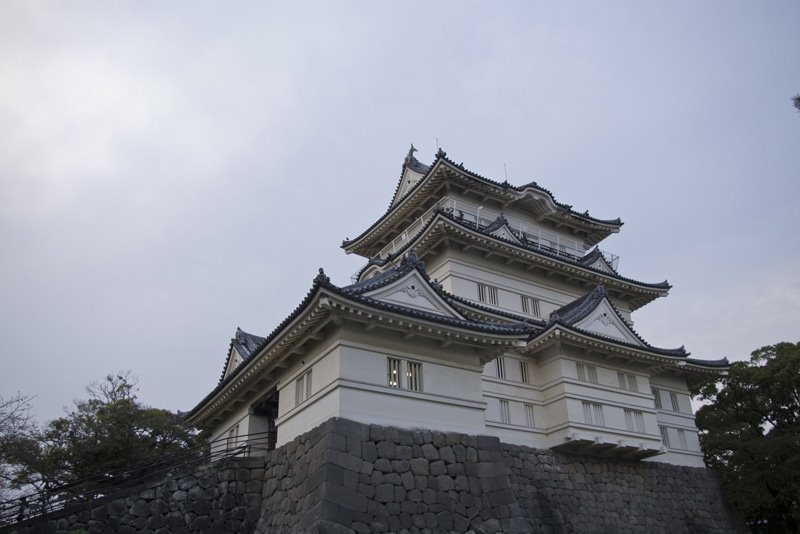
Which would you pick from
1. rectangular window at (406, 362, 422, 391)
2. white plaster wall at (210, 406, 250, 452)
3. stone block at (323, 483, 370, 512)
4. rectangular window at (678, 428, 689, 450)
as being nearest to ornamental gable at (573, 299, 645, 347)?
rectangular window at (678, 428, 689, 450)

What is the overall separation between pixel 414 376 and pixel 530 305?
1187cm

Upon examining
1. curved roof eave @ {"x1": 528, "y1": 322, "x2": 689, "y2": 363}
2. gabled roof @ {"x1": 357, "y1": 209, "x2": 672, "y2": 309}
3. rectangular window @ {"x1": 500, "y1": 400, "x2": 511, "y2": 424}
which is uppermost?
gabled roof @ {"x1": 357, "y1": 209, "x2": 672, "y2": 309}

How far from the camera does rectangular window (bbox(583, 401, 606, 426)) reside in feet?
74.1

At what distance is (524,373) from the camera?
23.5m

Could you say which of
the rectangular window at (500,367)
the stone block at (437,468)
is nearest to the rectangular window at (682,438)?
the rectangular window at (500,367)

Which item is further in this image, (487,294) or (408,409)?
(487,294)

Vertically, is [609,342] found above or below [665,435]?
above

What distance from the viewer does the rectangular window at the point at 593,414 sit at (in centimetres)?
2259

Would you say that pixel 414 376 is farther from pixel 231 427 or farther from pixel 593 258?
pixel 593 258

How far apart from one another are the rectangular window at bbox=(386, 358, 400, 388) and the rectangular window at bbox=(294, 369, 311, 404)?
7.15ft

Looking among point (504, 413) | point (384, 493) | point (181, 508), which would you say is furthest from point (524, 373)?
point (181, 508)

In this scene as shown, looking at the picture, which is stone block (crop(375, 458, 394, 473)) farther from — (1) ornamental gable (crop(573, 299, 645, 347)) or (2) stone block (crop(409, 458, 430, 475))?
(1) ornamental gable (crop(573, 299, 645, 347))

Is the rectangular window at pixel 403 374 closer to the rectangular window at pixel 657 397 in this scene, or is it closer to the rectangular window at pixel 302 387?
the rectangular window at pixel 302 387

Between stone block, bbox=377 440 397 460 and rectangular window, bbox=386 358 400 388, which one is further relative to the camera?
rectangular window, bbox=386 358 400 388
